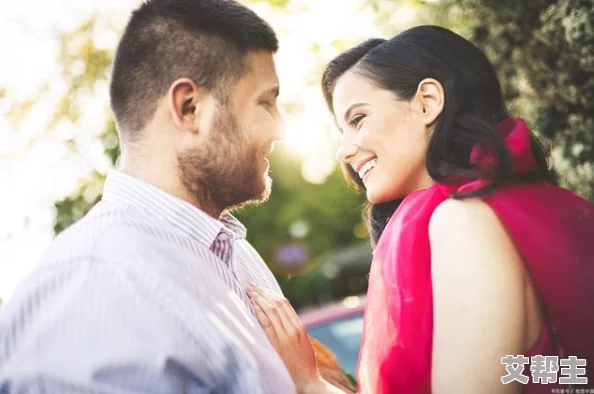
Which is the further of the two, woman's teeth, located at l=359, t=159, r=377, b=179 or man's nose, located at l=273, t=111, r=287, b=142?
woman's teeth, located at l=359, t=159, r=377, b=179

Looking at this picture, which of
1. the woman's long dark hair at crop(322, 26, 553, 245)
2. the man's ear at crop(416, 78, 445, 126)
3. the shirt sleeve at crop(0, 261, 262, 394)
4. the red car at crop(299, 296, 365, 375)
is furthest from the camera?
the red car at crop(299, 296, 365, 375)

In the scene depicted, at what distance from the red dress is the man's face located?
1.59 ft

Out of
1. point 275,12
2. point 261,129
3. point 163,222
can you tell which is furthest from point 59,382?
point 275,12

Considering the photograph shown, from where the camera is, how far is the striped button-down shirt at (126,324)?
61.7 inches

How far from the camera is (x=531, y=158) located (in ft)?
7.54

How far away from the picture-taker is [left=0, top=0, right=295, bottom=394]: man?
1582mm

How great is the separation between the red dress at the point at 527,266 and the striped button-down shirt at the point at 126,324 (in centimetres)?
46

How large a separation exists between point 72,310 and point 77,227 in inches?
12.0

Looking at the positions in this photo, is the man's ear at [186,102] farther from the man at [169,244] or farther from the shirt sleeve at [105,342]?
the shirt sleeve at [105,342]

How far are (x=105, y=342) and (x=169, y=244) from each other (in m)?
0.35

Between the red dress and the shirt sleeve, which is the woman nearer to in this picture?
the red dress

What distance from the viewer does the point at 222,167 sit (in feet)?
7.02

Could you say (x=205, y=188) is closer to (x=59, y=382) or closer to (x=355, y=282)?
(x=59, y=382)

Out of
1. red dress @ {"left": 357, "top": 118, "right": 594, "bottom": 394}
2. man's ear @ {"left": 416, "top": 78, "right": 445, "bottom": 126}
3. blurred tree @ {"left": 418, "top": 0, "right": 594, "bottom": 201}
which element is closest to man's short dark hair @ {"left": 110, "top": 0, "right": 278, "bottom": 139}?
man's ear @ {"left": 416, "top": 78, "right": 445, "bottom": 126}
